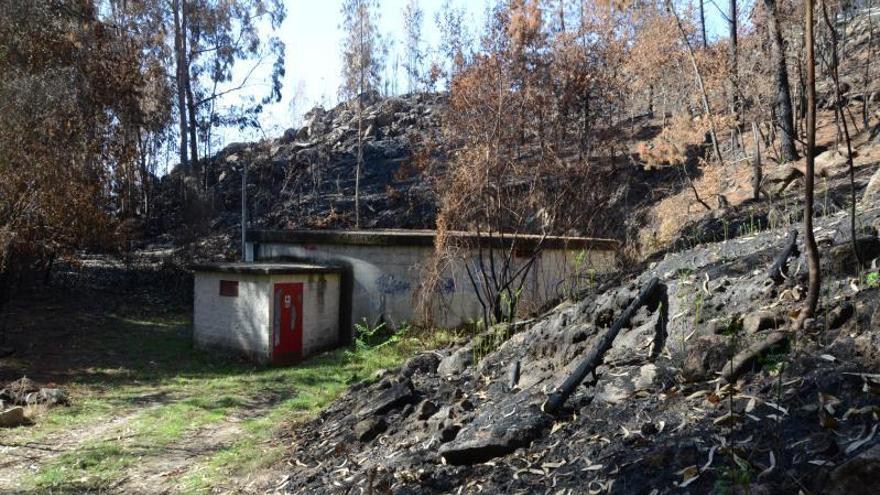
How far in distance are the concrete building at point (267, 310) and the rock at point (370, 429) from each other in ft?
25.2

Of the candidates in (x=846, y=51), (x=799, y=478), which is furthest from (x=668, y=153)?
(x=799, y=478)

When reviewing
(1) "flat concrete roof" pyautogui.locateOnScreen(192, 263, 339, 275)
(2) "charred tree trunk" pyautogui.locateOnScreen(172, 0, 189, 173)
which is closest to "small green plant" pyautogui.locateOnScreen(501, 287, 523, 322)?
(1) "flat concrete roof" pyautogui.locateOnScreen(192, 263, 339, 275)

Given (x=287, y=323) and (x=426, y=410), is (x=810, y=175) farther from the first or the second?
(x=287, y=323)

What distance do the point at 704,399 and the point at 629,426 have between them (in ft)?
1.41

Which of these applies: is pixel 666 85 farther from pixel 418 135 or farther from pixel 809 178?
pixel 809 178

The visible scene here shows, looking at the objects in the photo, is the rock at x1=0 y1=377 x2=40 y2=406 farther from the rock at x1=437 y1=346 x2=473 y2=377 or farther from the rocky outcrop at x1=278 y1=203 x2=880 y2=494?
the rock at x1=437 y1=346 x2=473 y2=377

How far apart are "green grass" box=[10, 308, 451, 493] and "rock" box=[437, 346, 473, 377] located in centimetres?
180

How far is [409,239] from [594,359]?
30.6 ft

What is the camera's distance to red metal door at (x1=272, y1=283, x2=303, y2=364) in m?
12.8

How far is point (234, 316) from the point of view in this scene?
13.3m

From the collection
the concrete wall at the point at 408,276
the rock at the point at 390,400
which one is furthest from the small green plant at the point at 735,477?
the concrete wall at the point at 408,276

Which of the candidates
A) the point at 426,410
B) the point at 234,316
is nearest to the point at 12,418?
the point at 234,316

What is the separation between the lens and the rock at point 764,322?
3977mm

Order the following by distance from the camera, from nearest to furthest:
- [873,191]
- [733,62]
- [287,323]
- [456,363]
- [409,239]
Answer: [873,191], [456,363], [287,323], [409,239], [733,62]
